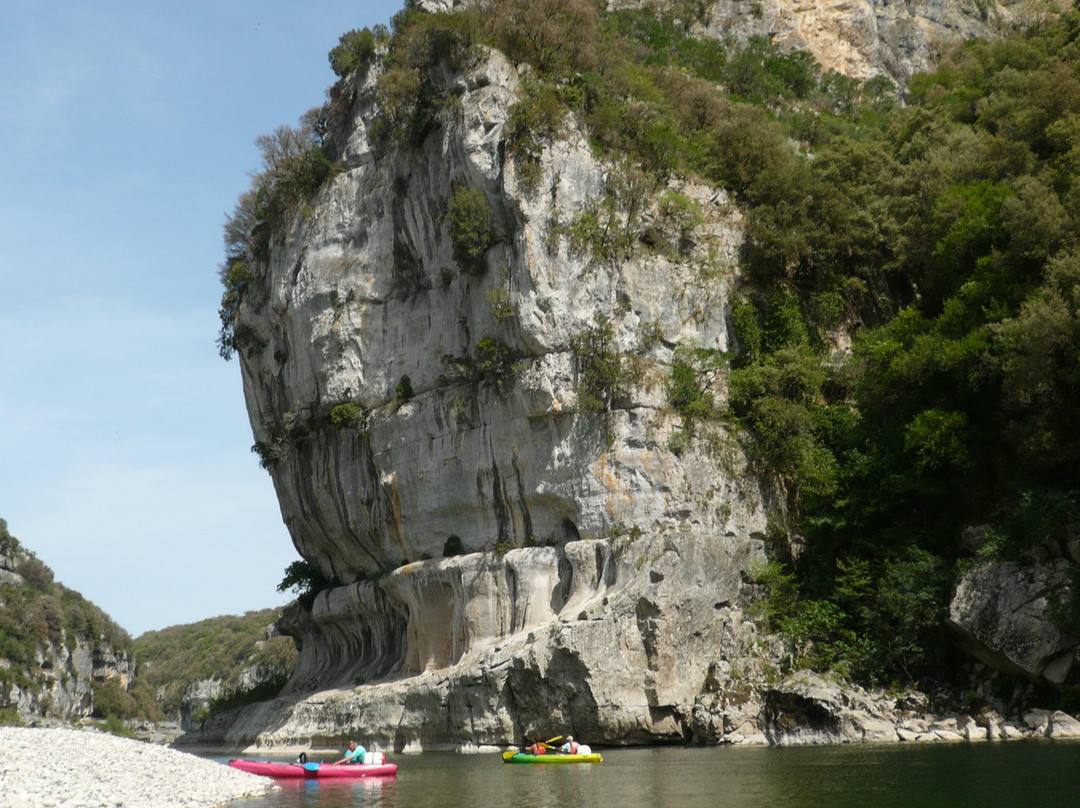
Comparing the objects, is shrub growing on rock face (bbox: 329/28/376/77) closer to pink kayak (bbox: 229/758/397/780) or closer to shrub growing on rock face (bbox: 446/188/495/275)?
shrub growing on rock face (bbox: 446/188/495/275)

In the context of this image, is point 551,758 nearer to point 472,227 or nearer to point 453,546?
point 453,546

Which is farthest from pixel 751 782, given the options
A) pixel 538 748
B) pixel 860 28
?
pixel 860 28

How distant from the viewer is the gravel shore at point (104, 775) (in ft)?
63.2

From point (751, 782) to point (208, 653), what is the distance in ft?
399

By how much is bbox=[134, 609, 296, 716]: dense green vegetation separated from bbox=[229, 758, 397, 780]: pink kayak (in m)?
60.6

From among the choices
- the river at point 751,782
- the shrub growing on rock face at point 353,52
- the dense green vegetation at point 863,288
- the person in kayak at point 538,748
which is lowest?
the river at point 751,782

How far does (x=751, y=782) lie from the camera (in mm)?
20422

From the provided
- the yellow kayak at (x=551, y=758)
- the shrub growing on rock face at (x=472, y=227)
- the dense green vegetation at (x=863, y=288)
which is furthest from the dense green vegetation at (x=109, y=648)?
the dense green vegetation at (x=863, y=288)

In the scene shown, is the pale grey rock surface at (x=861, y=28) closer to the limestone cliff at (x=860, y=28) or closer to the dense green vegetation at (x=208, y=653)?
the limestone cliff at (x=860, y=28)

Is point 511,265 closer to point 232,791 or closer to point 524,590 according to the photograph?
point 524,590

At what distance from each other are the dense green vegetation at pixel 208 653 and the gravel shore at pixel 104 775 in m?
62.1

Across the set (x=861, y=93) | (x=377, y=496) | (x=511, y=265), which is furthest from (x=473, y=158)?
(x=861, y=93)

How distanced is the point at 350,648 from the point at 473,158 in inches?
793

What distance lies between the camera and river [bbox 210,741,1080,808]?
17.8m
